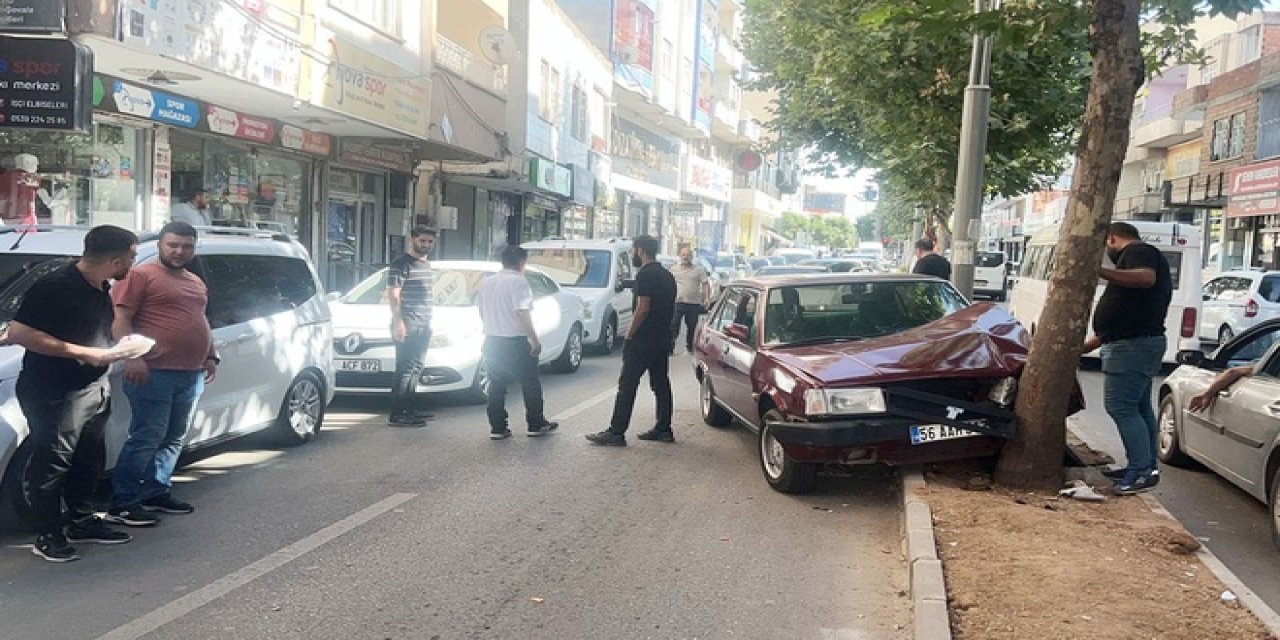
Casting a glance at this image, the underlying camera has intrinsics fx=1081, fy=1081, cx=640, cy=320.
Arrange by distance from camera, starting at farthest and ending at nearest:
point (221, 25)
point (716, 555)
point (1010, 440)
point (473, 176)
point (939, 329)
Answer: point (473, 176) → point (221, 25) → point (939, 329) → point (1010, 440) → point (716, 555)

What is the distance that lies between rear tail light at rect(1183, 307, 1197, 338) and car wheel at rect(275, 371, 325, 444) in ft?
37.6

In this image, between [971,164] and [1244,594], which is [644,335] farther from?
[971,164]

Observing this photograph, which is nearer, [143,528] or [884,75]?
[143,528]

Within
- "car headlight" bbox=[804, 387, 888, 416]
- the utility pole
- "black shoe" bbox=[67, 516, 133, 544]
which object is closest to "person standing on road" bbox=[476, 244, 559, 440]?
"car headlight" bbox=[804, 387, 888, 416]

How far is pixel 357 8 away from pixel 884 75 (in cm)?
857

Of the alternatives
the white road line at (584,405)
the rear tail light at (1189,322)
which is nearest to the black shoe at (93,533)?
the white road line at (584,405)

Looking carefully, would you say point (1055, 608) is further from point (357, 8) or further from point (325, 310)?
point (357, 8)

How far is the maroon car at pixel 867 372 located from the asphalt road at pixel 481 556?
46 cm

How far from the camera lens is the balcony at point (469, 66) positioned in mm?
19500

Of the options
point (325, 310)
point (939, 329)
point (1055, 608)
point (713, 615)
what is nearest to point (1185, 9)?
point (939, 329)

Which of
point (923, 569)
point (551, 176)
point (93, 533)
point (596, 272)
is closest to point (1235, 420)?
point (923, 569)

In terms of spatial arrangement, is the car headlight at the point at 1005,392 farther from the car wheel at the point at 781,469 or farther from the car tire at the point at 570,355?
the car tire at the point at 570,355

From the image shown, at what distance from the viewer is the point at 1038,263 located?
18484 mm

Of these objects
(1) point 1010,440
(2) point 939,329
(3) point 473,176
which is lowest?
(1) point 1010,440
